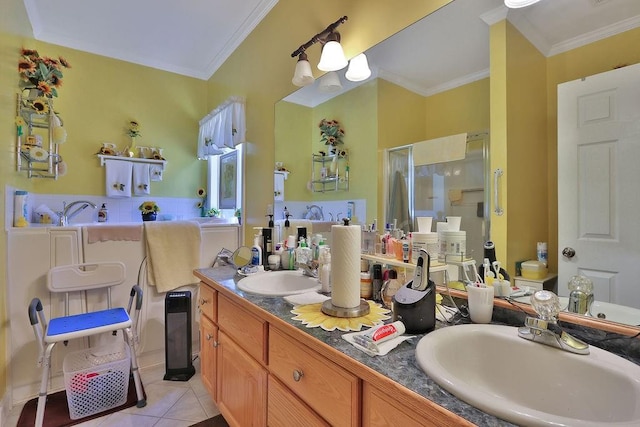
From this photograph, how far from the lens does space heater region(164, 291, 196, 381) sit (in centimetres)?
208

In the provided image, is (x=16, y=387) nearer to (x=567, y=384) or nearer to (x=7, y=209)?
(x=7, y=209)

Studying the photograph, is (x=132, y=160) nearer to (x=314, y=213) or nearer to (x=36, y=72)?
(x=36, y=72)

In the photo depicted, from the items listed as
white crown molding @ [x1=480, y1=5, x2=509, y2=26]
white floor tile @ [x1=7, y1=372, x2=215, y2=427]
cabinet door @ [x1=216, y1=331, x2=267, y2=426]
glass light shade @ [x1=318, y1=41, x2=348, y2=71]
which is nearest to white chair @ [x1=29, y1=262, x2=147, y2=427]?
white floor tile @ [x1=7, y1=372, x2=215, y2=427]

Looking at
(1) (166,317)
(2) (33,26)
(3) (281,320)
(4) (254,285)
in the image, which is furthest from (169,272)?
(2) (33,26)

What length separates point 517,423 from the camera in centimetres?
47

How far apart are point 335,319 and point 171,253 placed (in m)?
1.76

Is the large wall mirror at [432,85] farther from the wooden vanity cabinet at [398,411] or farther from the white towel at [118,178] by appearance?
the white towel at [118,178]

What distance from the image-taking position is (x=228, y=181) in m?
3.00

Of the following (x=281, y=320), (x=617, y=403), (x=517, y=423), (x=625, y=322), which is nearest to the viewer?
(x=517, y=423)

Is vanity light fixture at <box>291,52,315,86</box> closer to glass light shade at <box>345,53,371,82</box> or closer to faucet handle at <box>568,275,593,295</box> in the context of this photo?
glass light shade at <box>345,53,371,82</box>

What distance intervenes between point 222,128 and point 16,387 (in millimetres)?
2176

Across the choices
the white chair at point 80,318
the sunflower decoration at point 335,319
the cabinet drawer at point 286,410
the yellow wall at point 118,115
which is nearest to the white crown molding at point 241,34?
the yellow wall at point 118,115

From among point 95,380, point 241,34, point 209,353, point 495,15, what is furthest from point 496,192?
point 241,34

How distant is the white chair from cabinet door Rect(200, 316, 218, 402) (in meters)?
0.46
